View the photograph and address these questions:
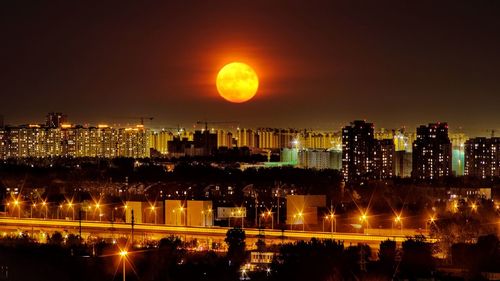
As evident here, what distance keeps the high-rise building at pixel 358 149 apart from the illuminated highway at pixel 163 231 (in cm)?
1547

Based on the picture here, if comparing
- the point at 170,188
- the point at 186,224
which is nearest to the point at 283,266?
the point at 186,224

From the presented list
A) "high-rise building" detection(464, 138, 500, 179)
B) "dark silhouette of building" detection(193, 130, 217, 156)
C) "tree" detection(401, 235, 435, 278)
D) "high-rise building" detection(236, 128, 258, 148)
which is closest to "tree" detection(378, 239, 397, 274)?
"tree" detection(401, 235, 435, 278)

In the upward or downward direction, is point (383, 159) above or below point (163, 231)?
above

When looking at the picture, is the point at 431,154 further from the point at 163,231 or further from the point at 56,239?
the point at 56,239

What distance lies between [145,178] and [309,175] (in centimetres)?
449

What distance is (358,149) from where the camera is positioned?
28891mm

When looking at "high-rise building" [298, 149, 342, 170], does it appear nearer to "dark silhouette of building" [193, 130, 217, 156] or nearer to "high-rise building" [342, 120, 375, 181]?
"high-rise building" [342, 120, 375, 181]

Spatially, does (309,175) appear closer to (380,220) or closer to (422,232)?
(380,220)

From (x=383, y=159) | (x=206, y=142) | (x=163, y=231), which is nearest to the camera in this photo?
(x=163, y=231)

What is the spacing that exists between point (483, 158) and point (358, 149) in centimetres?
377

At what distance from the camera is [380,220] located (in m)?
14.2

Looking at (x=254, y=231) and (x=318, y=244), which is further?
(x=254, y=231)

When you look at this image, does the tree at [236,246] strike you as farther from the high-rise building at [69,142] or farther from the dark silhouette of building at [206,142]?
the high-rise building at [69,142]

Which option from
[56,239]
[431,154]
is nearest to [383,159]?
[431,154]
